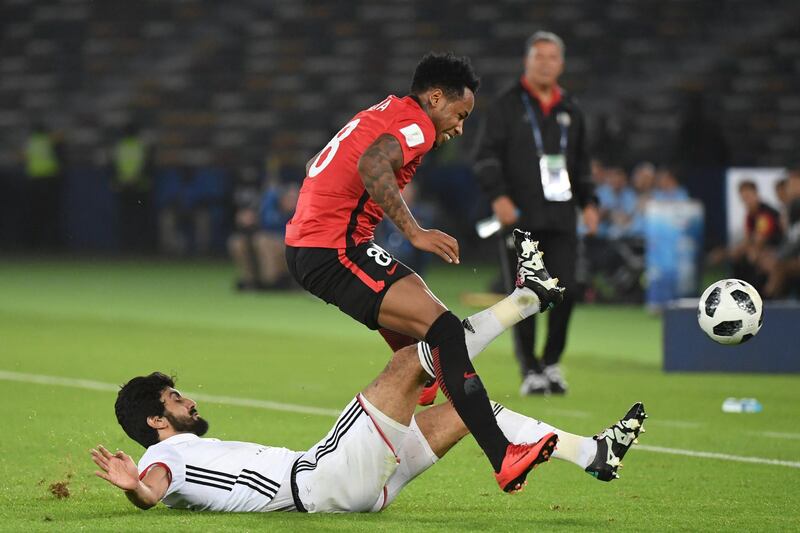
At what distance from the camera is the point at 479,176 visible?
1030cm

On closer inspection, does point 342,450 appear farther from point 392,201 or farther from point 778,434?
point 778,434

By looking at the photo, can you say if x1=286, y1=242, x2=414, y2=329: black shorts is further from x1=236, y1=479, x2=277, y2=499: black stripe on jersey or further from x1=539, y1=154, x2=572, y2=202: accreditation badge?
x1=539, y1=154, x2=572, y2=202: accreditation badge

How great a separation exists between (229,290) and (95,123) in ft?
38.3

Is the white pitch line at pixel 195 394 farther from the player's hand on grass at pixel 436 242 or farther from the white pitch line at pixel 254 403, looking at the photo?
the player's hand on grass at pixel 436 242

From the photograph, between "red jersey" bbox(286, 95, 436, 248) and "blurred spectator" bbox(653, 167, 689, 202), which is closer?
"red jersey" bbox(286, 95, 436, 248)

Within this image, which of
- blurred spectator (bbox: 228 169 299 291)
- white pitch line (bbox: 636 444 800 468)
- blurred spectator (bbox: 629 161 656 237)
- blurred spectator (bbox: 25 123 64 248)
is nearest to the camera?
white pitch line (bbox: 636 444 800 468)

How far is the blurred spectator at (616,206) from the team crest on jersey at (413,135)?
475 inches

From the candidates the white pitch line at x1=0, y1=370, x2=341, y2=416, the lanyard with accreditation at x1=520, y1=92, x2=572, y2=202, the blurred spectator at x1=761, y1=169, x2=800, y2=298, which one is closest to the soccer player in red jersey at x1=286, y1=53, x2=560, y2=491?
the white pitch line at x1=0, y1=370, x2=341, y2=416

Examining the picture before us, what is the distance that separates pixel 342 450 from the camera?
6.02 m

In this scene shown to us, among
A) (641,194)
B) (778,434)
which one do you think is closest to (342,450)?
(778,434)

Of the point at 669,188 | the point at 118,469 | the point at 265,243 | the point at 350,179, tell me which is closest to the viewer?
the point at 118,469

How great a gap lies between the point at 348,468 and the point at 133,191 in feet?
70.4

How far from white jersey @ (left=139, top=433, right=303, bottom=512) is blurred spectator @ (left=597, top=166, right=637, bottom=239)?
40.9ft

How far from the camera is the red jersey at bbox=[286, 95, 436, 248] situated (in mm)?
6379
